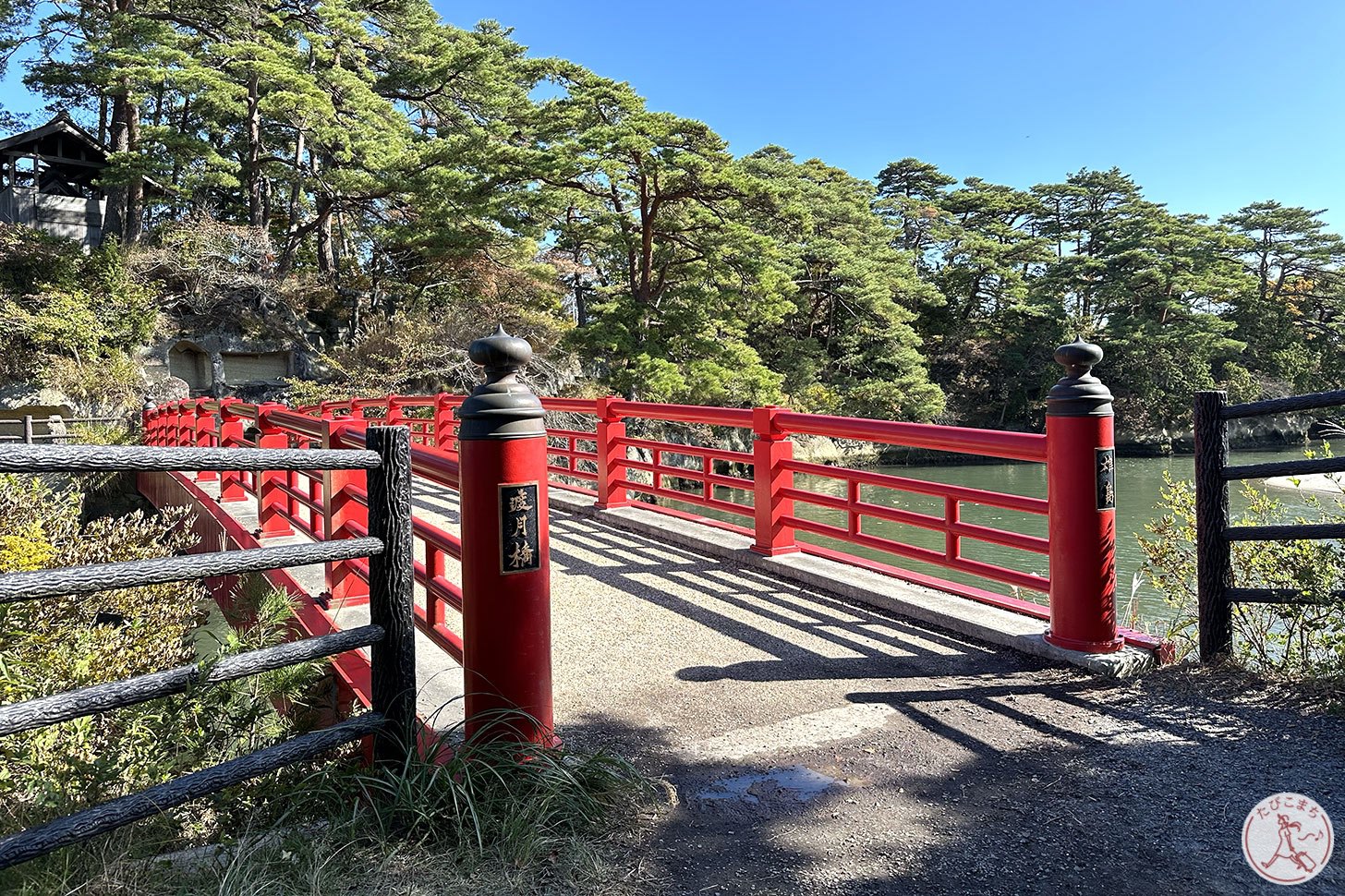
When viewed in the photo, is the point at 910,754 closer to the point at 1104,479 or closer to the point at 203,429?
the point at 1104,479

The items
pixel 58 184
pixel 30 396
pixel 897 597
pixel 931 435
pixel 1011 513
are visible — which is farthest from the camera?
pixel 58 184

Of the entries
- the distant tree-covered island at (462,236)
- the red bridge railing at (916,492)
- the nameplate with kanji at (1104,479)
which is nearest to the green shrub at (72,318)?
the distant tree-covered island at (462,236)

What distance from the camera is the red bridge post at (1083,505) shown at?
338cm

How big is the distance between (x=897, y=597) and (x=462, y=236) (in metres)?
18.3

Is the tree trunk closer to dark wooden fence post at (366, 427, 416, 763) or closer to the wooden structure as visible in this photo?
the wooden structure

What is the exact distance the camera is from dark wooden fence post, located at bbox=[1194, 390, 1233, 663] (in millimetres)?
3408

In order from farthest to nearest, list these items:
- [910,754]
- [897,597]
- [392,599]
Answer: [897,597] → [910,754] → [392,599]

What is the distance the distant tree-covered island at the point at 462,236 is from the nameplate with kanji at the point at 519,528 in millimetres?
16336

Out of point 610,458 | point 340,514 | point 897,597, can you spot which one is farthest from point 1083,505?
point 610,458

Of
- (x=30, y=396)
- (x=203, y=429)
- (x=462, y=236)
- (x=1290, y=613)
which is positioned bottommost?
(x=1290, y=613)

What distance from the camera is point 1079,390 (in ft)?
11.2

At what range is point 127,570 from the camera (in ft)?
6.30

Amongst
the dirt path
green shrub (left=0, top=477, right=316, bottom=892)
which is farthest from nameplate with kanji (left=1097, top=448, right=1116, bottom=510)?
green shrub (left=0, top=477, right=316, bottom=892)

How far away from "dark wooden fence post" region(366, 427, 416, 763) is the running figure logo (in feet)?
7.24
